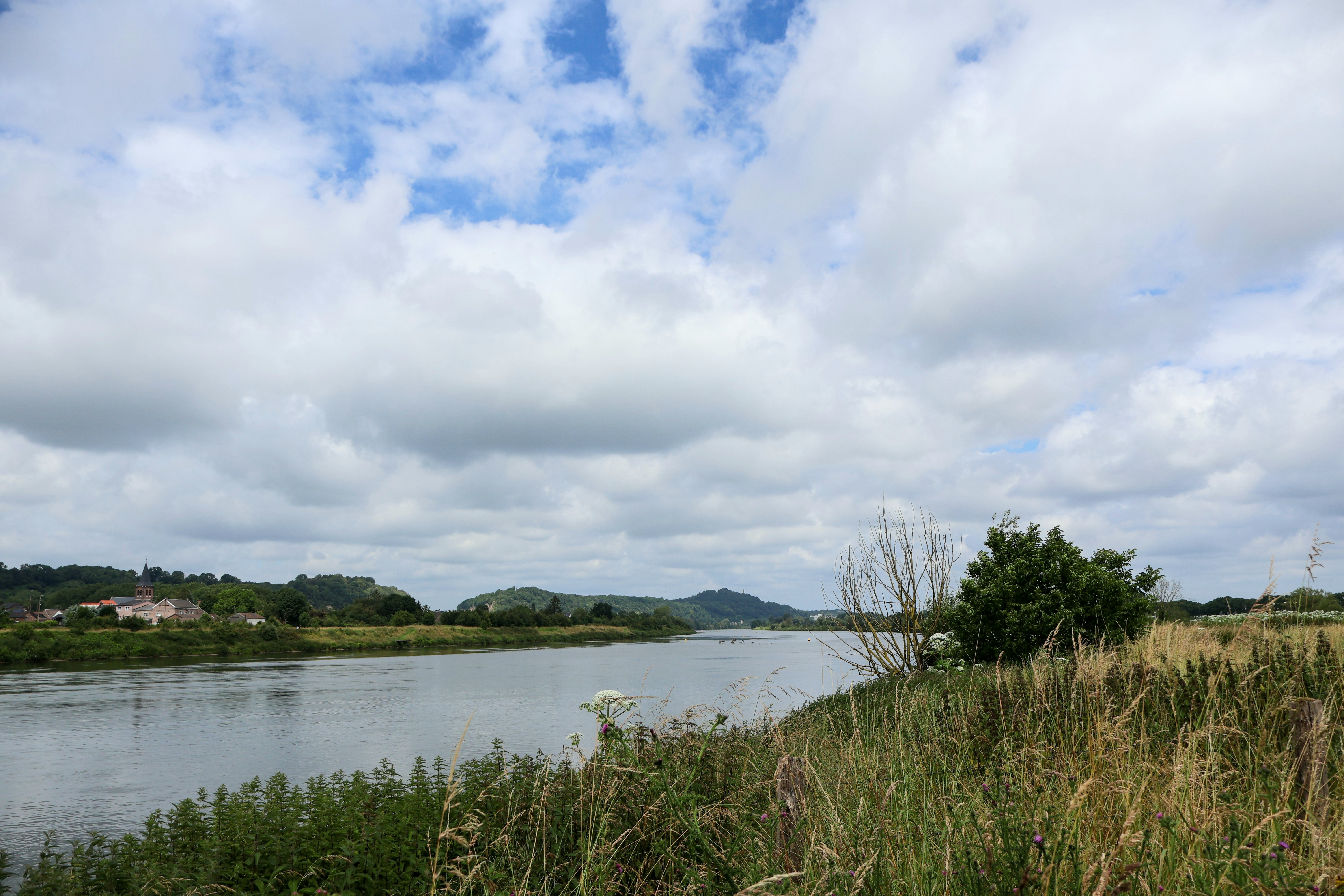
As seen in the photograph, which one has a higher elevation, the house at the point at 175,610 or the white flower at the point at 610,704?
the white flower at the point at 610,704

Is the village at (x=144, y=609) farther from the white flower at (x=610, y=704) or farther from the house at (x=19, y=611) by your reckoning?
the white flower at (x=610, y=704)

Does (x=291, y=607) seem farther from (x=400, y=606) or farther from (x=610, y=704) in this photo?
(x=610, y=704)

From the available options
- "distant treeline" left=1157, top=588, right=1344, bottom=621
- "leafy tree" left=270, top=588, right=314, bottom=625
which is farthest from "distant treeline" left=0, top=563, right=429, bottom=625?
"distant treeline" left=1157, top=588, right=1344, bottom=621

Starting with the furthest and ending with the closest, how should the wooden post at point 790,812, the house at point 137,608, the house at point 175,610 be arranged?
the house at point 175,610 → the house at point 137,608 → the wooden post at point 790,812

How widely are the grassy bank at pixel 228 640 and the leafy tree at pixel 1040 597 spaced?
6730 cm

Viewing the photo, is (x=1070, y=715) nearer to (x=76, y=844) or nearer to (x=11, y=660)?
(x=76, y=844)

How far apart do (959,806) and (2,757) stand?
26.6 m

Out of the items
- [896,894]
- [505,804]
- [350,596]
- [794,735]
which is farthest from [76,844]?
[350,596]

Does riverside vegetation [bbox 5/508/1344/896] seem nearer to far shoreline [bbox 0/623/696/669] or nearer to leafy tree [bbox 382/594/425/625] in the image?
far shoreline [bbox 0/623/696/669]

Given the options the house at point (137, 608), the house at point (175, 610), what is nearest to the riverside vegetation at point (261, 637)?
the house at point (175, 610)

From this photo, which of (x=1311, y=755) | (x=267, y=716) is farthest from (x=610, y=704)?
(x=267, y=716)

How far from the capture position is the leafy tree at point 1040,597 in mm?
15953

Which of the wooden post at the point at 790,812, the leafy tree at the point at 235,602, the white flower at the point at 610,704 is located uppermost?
the wooden post at the point at 790,812

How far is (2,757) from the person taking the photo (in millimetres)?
20172
